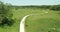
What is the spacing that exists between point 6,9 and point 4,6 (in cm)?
51

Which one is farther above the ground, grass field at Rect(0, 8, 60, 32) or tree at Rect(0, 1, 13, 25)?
tree at Rect(0, 1, 13, 25)

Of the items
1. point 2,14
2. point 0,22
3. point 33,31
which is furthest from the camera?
point 2,14

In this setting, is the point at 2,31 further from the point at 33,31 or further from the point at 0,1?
the point at 0,1

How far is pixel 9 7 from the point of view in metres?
29.3

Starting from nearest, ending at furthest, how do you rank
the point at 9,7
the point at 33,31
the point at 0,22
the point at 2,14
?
the point at 33,31
the point at 0,22
the point at 2,14
the point at 9,7

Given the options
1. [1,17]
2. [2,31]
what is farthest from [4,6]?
[2,31]

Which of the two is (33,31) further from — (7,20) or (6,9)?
(6,9)

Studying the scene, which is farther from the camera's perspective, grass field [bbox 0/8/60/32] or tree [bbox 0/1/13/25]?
tree [bbox 0/1/13/25]

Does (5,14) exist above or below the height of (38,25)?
above

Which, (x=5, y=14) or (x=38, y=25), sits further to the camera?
(x=5, y=14)

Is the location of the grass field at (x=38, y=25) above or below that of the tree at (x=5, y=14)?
below

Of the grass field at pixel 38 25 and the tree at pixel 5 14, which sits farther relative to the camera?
the tree at pixel 5 14

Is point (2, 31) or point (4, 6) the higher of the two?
point (4, 6)

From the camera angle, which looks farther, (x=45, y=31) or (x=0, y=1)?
(x=0, y=1)
